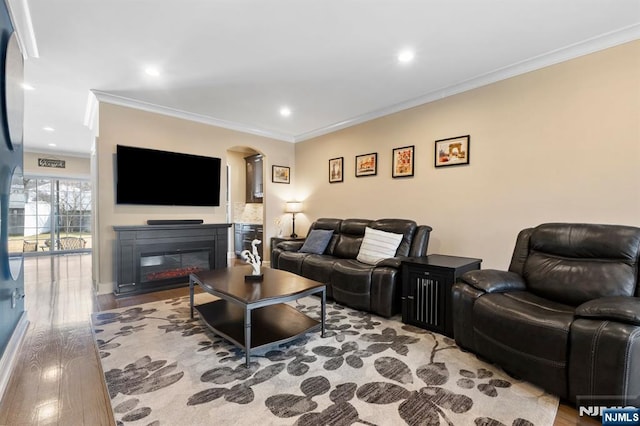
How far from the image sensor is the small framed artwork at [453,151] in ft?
11.3

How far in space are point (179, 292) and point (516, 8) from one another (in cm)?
473

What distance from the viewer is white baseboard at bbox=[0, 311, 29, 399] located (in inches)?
73.1

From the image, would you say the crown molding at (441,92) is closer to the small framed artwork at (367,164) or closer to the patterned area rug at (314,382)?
the small framed artwork at (367,164)

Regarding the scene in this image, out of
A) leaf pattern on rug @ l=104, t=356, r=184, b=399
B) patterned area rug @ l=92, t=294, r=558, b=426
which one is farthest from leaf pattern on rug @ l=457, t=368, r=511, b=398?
leaf pattern on rug @ l=104, t=356, r=184, b=399

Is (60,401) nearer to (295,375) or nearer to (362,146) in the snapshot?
(295,375)

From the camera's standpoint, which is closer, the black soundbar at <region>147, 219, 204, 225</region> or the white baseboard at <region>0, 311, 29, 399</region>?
the white baseboard at <region>0, 311, 29, 399</region>

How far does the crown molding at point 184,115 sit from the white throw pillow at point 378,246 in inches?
119

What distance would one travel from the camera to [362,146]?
4.68 meters

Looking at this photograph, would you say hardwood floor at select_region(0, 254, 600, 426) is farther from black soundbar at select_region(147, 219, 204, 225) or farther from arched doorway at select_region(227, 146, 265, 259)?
arched doorway at select_region(227, 146, 265, 259)

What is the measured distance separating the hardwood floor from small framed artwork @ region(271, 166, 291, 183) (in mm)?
2676

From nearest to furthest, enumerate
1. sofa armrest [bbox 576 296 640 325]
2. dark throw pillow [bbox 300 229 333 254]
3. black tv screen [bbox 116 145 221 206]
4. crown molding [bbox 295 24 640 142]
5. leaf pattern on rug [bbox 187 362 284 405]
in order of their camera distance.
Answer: sofa armrest [bbox 576 296 640 325], leaf pattern on rug [bbox 187 362 284 405], crown molding [bbox 295 24 640 142], black tv screen [bbox 116 145 221 206], dark throw pillow [bbox 300 229 333 254]

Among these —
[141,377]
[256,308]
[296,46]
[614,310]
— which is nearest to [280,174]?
[296,46]

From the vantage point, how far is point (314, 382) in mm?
1870

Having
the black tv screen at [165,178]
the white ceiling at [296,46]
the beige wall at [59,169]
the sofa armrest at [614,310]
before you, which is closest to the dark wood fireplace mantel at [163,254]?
the black tv screen at [165,178]
